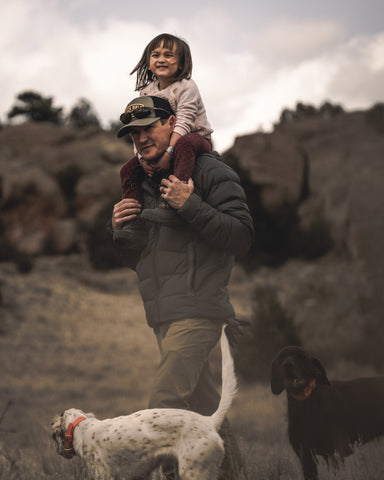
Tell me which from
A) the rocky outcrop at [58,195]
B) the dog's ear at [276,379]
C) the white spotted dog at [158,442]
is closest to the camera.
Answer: the white spotted dog at [158,442]

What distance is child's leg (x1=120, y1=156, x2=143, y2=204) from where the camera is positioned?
9.02 feet

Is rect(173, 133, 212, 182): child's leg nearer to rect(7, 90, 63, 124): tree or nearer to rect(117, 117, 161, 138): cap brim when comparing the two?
rect(117, 117, 161, 138): cap brim

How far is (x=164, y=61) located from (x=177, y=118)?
36cm

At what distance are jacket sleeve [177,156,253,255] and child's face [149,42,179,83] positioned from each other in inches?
22.5

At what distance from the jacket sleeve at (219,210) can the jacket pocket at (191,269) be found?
9 cm

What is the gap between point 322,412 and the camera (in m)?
2.79

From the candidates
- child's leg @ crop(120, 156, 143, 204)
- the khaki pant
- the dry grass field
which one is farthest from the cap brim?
the dry grass field

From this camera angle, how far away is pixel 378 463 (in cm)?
299

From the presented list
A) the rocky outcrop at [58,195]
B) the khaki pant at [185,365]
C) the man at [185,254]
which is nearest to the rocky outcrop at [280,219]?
the rocky outcrop at [58,195]

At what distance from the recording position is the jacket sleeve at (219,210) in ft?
7.82

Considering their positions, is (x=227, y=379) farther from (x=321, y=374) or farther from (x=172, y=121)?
(x=172, y=121)

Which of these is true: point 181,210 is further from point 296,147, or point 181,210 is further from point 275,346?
point 296,147

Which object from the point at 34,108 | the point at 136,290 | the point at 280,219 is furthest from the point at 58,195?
the point at 34,108

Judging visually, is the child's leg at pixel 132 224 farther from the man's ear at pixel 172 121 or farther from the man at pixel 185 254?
the man's ear at pixel 172 121
